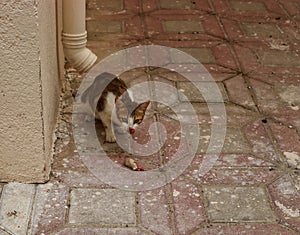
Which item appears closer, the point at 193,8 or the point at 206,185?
the point at 206,185

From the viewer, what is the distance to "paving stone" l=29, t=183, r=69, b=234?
99.7 inches

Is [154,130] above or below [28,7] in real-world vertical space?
below

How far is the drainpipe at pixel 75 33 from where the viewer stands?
10.8 feet

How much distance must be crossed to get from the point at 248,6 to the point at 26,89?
314cm

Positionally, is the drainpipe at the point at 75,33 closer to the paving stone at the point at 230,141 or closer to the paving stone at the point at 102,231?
the paving stone at the point at 230,141

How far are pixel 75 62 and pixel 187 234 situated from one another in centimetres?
144

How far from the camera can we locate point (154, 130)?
3260 millimetres

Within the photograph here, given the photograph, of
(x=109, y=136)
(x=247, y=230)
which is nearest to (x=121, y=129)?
(x=109, y=136)

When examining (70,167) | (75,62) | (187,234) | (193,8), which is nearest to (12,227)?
(70,167)

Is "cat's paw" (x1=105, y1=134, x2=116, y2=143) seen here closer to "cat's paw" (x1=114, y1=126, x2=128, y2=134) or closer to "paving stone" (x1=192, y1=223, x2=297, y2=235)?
"cat's paw" (x1=114, y1=126, x2=128, y2=134)

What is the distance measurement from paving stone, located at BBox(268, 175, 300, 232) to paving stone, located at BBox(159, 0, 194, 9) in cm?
247

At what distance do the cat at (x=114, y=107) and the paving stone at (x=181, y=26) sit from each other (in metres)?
1.57

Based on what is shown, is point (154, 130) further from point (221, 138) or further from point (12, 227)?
point (12, 227)

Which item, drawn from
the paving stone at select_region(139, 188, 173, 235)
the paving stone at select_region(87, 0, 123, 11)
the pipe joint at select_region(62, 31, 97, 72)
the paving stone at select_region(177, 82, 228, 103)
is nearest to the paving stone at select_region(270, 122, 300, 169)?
the paving stone at select_region(177, 82, 228, 103)
